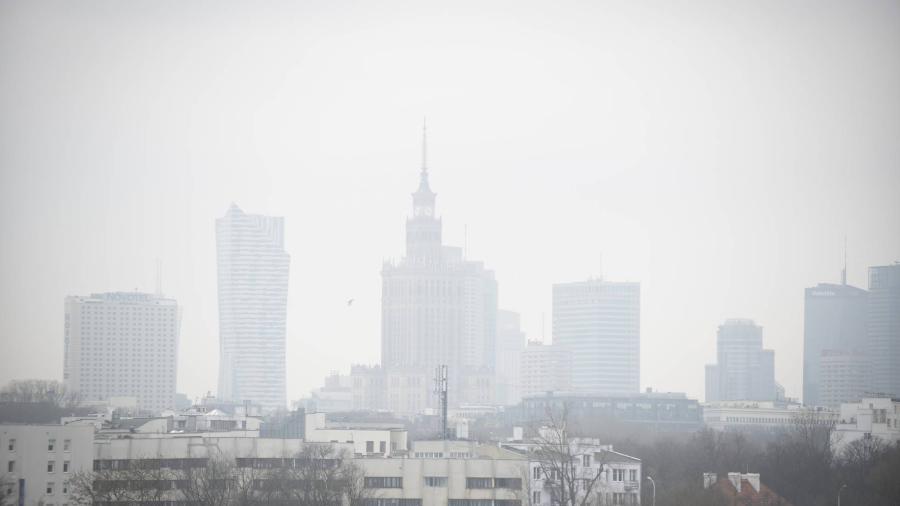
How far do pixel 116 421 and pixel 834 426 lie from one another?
75426 millimetres

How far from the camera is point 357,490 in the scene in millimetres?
83312

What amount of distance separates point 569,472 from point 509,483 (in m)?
3.62

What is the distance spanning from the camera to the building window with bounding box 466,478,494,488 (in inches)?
3361

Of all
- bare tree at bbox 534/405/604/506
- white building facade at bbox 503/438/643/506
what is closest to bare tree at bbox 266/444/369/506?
white building facade at bbox 503/438/643/506

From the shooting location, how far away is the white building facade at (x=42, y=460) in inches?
3300

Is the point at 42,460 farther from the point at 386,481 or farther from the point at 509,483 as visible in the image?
the point at 509,483

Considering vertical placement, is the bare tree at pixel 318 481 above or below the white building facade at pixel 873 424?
below

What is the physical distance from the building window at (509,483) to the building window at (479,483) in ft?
0.78

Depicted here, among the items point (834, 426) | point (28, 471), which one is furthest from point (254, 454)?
point (834, 426)

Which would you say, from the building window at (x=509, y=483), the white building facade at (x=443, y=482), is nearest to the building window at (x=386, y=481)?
the white building facade at (x=443, y=482)

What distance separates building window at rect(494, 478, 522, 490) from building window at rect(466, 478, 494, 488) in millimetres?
237

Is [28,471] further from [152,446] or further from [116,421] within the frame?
[116,421]

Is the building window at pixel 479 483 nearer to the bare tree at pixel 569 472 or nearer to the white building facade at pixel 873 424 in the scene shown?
the bare tree at pixel 569 472

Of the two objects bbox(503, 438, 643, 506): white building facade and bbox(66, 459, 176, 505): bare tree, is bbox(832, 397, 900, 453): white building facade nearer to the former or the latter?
bbox(503, 438, 643, 506): white building facade
